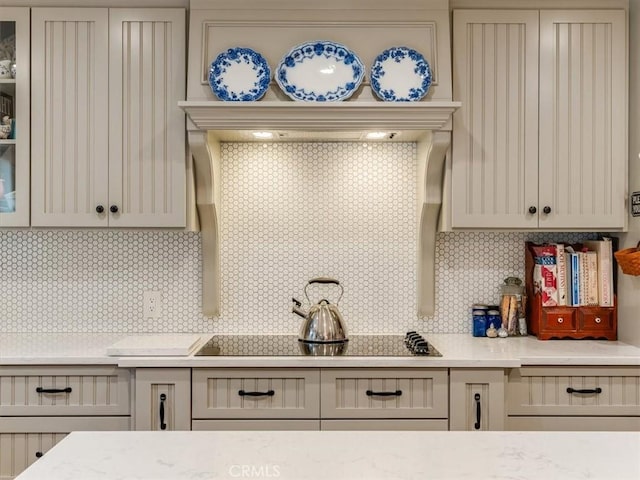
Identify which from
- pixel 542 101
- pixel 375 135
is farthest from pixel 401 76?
pixel 542 101

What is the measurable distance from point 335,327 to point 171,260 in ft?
2.94

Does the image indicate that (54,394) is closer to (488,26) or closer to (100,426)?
(100,426)

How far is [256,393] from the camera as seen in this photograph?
2.23 metres

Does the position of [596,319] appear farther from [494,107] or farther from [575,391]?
[494,107]

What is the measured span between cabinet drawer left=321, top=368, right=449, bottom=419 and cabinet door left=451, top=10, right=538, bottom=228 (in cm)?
69

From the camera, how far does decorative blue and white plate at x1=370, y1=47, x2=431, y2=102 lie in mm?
2410

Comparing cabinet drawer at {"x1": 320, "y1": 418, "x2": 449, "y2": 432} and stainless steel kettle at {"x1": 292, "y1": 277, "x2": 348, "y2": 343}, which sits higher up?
stainless steel kettle at {"x1": 292, "y1": 277, "x2": 348, "y2": 343}

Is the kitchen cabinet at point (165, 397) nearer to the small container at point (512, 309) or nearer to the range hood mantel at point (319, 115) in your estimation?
the range hood mantel at point (319, 115)

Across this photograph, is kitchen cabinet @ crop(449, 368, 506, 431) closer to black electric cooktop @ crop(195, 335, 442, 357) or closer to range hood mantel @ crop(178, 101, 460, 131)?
black electric cooktop @ crop(195, 335, 442, 357)

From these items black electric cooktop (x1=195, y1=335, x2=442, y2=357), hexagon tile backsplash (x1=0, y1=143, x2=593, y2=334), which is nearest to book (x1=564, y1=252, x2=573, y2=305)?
hexagon tile backsplash (x1=0, y1=143, x2=593, y2=334)

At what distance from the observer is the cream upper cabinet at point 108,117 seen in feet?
8.14
